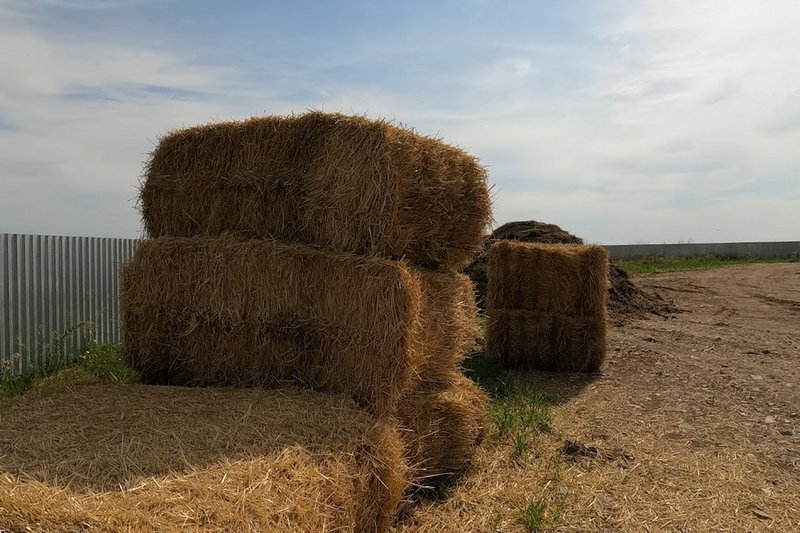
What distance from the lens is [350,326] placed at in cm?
418

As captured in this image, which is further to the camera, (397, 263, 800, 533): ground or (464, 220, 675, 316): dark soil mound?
(464, 220, 675, 316): dark soil mound

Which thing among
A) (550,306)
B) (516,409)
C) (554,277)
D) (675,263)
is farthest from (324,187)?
(675,263)

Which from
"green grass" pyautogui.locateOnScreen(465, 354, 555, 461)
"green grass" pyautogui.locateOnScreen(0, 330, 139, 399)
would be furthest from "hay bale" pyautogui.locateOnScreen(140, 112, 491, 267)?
"green grass" pyautogui.locateOnScreen(0, 330, 139, 399)

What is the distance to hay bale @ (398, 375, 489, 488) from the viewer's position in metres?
4.47

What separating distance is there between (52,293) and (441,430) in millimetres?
6637

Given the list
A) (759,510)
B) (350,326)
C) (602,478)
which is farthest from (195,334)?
(759,510)

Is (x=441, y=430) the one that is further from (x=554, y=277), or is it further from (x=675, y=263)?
(x=675, y=263)

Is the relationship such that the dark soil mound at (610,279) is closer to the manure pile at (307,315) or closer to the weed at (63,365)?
the weed at (63,365)

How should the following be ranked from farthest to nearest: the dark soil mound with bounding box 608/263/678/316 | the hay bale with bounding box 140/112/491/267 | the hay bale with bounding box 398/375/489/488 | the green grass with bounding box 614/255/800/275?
the green grass with bounding box 614/255/800/275
the dark soil mound with bounding box 608/263/678/316
the hay bale with bounding box 398/375/489/488
the hay bale with bounding box 140/112/491/267

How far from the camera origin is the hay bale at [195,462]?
2.36m

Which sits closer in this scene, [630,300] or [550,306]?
[550,306]

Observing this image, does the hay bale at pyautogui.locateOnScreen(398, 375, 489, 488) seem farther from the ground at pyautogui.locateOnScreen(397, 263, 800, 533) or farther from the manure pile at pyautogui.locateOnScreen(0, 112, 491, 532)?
the ground at pyautogui.locateOnScreen(397, 263, 800, 533)

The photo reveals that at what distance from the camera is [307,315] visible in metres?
4.38

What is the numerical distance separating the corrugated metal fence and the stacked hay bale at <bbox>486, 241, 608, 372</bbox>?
5159mm
